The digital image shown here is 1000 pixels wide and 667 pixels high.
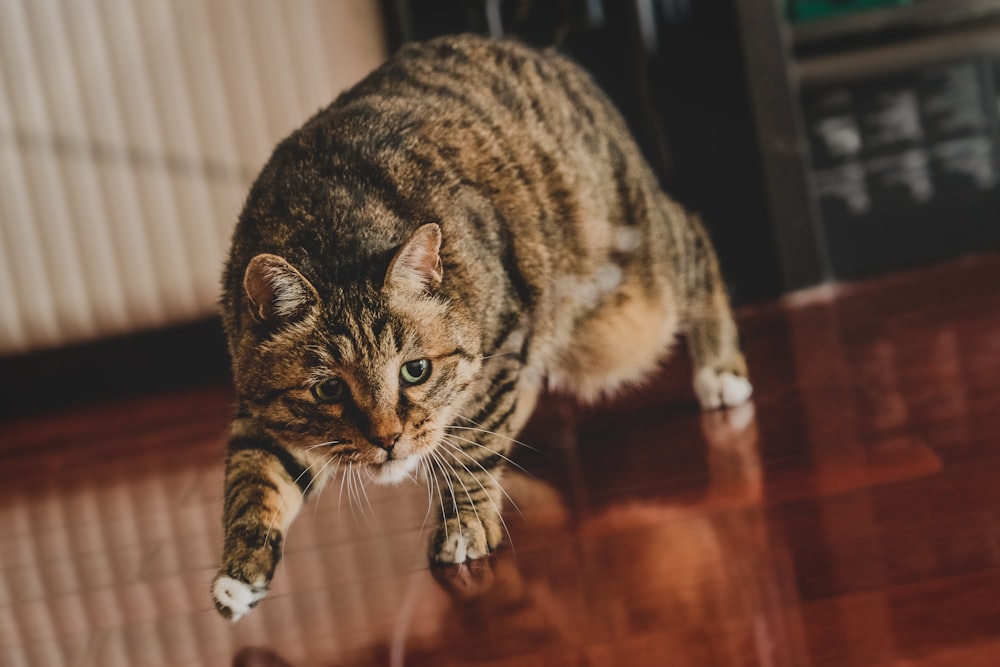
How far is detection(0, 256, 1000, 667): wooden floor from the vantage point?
791mm

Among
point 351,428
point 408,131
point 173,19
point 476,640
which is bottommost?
point 476,640

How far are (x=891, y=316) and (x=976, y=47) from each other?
0.50 m

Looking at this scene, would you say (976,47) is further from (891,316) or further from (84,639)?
(84,639)

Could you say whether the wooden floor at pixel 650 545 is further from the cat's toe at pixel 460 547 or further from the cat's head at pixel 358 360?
the cat's head at pixel 358 360

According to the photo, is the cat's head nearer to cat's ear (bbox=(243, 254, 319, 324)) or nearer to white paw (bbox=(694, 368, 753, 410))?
cat's ear (bbox=(243, 254, 319, 324))

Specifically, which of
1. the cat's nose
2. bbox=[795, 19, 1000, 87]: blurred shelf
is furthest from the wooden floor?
bbox=[795, 19, 1000, 87]: blurred shelf

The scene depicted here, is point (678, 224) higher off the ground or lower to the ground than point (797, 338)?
higher

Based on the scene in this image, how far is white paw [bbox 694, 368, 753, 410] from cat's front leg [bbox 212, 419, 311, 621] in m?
0.54

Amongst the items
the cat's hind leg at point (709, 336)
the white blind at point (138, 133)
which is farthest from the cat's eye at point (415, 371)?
the white blind at point (138, 133)

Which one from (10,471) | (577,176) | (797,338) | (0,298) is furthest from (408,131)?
(0,298)

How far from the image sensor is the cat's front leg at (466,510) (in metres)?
1.01

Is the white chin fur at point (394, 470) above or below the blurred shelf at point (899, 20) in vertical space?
below

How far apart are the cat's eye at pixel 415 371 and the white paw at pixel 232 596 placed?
9.3 inches

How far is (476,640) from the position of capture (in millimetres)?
846
